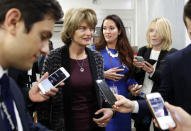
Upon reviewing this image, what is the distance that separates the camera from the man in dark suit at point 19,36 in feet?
2.56

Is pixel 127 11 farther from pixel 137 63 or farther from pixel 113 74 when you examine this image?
pixel 113 74

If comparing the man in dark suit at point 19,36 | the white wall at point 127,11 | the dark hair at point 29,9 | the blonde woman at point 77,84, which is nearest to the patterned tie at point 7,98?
the man in dark suit at point 19,36

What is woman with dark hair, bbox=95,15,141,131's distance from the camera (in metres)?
2.15

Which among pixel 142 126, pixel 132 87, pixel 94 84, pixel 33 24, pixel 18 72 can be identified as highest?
pixel 33 24

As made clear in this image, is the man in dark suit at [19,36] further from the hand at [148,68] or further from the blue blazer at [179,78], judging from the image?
the hand at [148,68]

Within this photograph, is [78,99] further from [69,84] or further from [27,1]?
[27,1]

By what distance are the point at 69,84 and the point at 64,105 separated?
0.17 metres

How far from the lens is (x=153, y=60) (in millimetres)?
2369

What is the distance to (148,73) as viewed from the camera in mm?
2344

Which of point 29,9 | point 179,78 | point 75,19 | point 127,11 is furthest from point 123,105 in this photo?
point 127,11

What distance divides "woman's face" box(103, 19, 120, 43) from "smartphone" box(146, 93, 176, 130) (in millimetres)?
1235

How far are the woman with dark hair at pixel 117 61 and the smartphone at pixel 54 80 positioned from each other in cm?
71

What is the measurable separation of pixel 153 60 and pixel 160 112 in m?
1.28

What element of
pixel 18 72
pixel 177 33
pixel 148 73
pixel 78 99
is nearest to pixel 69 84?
pixel 78 99
